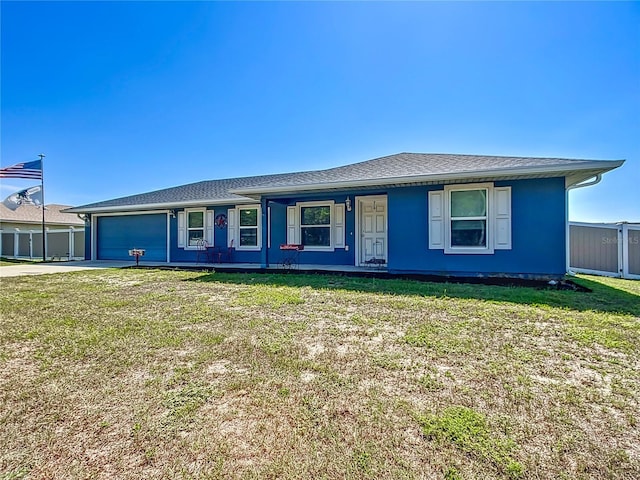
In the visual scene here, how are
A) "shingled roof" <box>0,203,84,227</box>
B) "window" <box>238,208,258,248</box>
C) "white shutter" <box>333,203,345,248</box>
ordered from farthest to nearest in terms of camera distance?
"shingled roof" <box>0,203,84,227</box> < "window" <box>238,208,258,248</box> < "white shutter" <box>333,203,345,248</box>

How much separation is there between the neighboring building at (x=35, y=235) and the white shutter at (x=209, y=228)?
730 cm

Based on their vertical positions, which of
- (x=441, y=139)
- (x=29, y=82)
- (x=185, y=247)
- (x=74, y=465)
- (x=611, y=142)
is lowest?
(x=74, y=465)

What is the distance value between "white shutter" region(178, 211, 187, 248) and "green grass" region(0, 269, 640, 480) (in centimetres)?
776

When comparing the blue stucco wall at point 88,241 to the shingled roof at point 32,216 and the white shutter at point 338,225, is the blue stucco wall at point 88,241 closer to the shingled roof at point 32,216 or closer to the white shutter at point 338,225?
the shingled roof at point 32,216

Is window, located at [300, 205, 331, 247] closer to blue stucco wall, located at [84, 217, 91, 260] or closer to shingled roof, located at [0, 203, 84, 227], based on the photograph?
blue stucco wall, located at [84, 217, 91, 260]

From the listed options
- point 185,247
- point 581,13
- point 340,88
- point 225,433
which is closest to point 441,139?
point 340,88

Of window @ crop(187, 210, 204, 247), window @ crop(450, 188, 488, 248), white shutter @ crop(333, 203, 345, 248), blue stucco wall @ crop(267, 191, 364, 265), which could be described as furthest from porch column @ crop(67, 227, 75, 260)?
window @ crop(450, 188, 488, 248)

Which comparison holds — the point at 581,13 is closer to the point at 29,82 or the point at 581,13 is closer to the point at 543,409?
the point at 543,409

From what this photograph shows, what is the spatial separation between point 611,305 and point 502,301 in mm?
1533

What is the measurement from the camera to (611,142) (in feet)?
35.5

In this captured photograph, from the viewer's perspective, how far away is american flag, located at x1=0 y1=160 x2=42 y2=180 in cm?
1496

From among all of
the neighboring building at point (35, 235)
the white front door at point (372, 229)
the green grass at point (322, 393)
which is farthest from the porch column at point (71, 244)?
the white front door at point (372, 229)

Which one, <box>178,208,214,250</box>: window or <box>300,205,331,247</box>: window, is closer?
<box>300,205,331,247</box>: window

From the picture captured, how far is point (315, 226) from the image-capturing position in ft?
33.4
